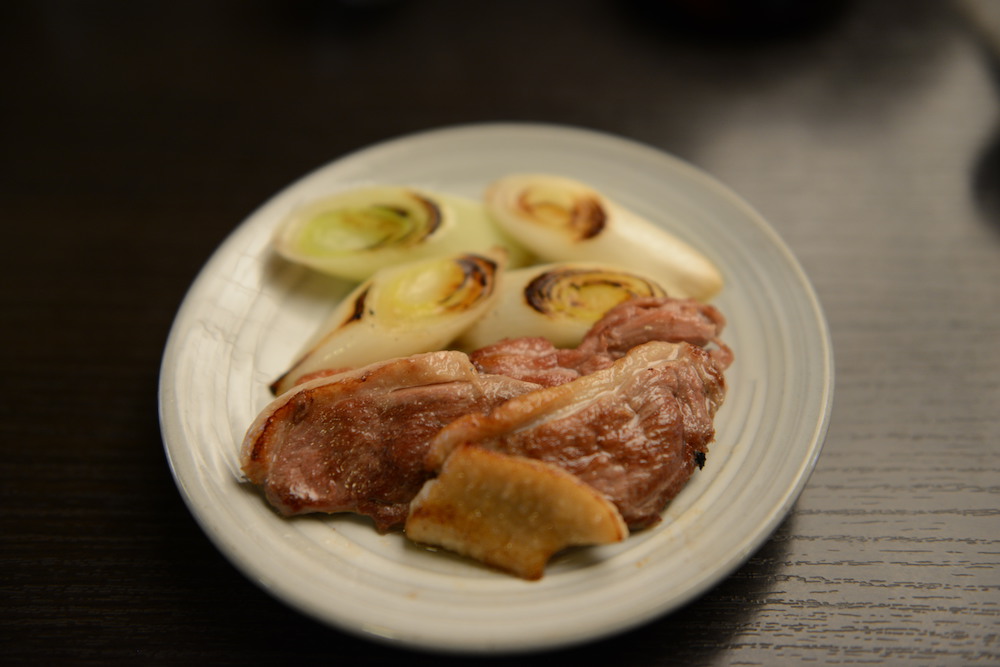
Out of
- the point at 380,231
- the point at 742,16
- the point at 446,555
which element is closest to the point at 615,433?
the point at 446,555

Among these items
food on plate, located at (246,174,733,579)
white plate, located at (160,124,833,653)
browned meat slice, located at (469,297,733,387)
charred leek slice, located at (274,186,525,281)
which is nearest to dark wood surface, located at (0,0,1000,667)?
white plate, located at (160,124,833,653)

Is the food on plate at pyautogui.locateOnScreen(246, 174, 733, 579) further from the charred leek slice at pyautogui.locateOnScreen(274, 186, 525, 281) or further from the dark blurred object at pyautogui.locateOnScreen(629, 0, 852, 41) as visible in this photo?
the dark blurred object at pyautogui.locateOnScreen(629, 0, 852, 41)

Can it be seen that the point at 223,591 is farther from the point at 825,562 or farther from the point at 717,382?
the point at 825,562

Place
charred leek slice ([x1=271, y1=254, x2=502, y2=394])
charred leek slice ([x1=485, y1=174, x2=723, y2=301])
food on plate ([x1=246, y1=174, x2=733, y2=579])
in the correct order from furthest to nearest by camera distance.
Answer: charred leek slice ([x1=485, y1=174, x2=723, y2=301]) < charred leek slice ([x1=271, y1=254, x2=502, y2=394]) < food on plate ([x1=246, y1=174, x2=733, y2=579])

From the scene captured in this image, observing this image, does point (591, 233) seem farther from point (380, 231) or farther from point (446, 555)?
point (446, 555)

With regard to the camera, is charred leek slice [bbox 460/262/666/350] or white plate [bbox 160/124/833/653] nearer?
white plate [bbox 160/124/833/653]

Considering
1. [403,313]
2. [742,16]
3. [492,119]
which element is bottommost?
[403,313]
